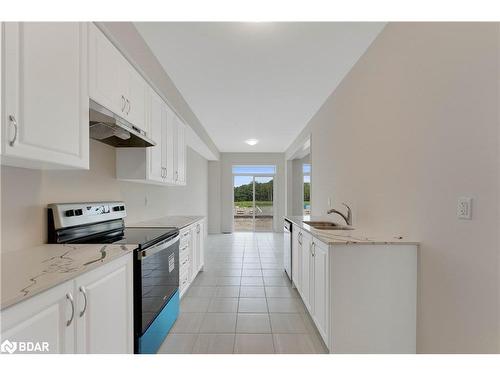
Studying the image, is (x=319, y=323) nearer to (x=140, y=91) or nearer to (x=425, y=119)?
(x=425, y=119)

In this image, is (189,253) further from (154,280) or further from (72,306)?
(72,306)

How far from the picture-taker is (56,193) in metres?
1.73

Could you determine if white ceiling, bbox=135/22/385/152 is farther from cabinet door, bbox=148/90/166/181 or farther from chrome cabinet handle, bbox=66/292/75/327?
chrome cabinet handle, bbox=66/292/75/327

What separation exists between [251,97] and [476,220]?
3120 mm

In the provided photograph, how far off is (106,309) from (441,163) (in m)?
2.09

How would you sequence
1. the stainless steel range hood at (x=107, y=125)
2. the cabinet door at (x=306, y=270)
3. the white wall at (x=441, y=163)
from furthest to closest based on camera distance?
the cabinet door at (x=306, y=270) → the stainless steel range hood at (x=107, y=125) → the white wall at (x=441, y=163)

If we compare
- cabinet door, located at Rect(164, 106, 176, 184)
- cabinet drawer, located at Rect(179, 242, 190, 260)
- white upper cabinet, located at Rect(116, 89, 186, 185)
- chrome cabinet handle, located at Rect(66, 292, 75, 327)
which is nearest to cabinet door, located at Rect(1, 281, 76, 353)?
chrome cabinet handle, located at Rect(66, 292, 75, 327)

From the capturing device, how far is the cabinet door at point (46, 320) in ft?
2.74

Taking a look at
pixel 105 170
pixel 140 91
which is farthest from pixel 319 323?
pixel 140 91

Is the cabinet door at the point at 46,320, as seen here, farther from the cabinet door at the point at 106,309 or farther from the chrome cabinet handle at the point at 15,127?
the chrome cabinet handle at the point at 15,127

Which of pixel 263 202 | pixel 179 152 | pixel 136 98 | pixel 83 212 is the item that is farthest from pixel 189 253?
pixel 263 202

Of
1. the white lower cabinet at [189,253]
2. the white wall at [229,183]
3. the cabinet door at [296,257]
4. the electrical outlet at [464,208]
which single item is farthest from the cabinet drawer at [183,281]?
the white wall at [229,183]

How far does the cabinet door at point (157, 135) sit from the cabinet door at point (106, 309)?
128cm

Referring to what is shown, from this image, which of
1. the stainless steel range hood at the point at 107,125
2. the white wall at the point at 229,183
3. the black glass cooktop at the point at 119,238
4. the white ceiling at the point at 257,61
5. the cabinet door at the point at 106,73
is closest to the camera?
the cabinet door at the point at 106,73
